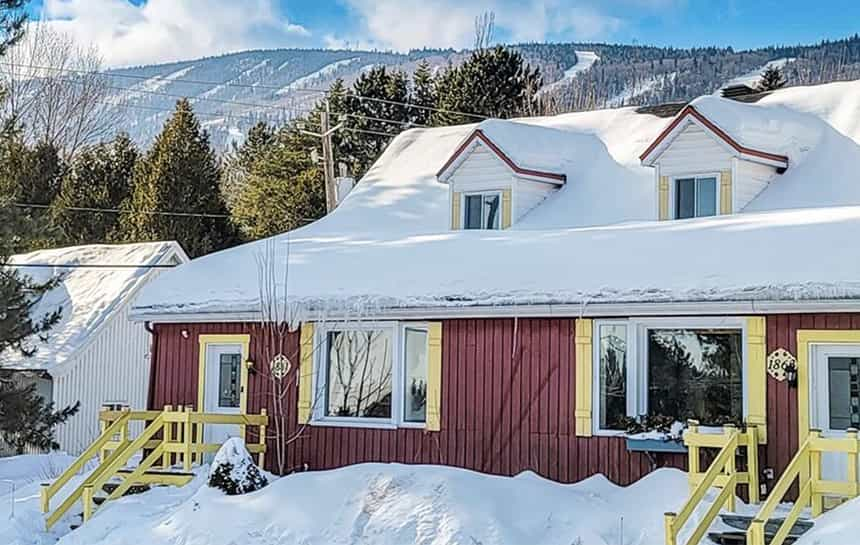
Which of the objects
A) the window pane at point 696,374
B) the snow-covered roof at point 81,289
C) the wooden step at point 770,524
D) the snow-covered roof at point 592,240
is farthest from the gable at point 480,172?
the snow-covered roof at point 81,289

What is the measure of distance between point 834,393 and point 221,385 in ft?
25.6

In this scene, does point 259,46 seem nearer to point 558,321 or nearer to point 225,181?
point 225,181

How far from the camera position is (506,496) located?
36.2 ft

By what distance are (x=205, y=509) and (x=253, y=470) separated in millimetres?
903

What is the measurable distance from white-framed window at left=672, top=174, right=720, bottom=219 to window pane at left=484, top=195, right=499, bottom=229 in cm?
268

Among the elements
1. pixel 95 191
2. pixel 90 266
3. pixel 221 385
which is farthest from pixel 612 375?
pixel 95 191

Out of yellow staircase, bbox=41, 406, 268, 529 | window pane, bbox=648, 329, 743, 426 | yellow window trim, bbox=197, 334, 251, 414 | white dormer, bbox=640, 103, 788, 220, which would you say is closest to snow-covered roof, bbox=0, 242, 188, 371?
yellow window trim, bbox=197, 334, 251, 414

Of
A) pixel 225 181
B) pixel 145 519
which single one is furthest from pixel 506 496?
pixel 225 181

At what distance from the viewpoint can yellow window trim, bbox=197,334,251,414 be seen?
48.6 feet

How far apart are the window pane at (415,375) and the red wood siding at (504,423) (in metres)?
0.27

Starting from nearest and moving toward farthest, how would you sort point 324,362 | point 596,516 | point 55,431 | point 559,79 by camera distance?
point 596,516 < point 324,362 < point 55,431 < point 559,79

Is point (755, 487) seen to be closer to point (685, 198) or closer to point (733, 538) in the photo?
point (733, 538)

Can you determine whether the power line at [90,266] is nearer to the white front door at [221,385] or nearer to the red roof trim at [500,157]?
the white front door at [221,385]

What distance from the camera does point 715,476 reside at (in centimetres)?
1007
